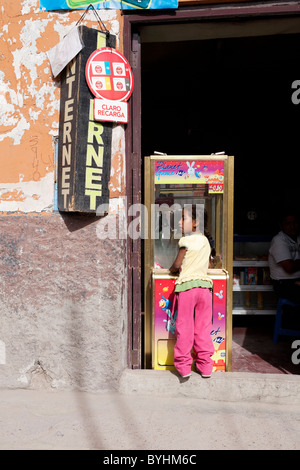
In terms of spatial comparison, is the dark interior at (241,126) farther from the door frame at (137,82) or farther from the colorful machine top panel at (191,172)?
the colorful machine top panel at (191,172)

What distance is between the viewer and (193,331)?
329 centimetres

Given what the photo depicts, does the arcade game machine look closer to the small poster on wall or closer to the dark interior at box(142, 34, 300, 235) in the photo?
the small poster on wall

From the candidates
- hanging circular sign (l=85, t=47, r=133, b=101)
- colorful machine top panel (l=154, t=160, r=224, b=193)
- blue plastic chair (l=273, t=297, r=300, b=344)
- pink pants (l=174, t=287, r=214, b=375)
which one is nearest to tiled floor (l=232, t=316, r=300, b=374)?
blue plastic chair (l=273, t=297, r=300, b=344)

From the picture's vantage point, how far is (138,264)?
3566 millimetres

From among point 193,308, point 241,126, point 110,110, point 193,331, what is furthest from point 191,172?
point 241,126

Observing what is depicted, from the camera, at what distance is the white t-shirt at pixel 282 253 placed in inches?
182

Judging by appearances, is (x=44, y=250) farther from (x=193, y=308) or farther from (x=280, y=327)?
(x=280, y=327)

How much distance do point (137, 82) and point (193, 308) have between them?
6.90ft

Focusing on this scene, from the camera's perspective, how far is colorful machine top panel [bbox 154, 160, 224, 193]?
11.6 feet

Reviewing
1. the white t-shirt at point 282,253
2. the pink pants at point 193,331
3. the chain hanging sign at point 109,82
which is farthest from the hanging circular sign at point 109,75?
the white t-shirt at point 282,253

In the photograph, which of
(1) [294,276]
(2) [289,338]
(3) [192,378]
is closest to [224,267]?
(3) [192,378]

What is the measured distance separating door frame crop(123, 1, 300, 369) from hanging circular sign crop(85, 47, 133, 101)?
0.12 metres

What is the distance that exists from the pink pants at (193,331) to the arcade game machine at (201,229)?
0.69 feet
